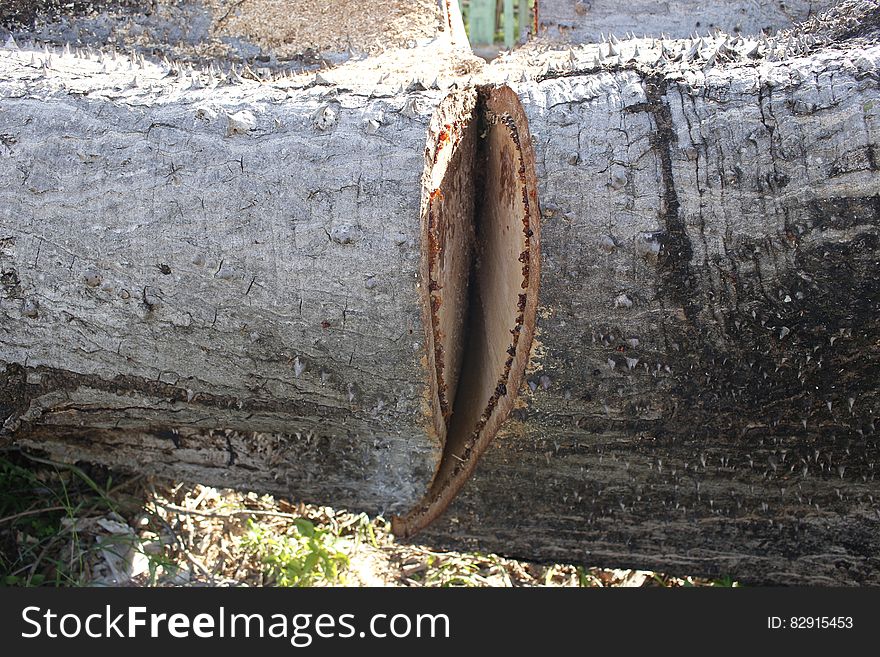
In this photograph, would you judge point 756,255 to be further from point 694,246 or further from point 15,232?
point 15,232

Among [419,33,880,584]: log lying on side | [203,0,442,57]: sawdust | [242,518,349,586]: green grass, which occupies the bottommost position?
[242,518,349,586]: green grass

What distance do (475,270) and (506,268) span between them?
16cm

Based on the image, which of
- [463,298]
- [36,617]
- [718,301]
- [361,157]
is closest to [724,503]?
[718,301]

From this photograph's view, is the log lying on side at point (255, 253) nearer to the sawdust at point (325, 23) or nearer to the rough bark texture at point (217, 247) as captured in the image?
the rough bark texture at point (217, 247)

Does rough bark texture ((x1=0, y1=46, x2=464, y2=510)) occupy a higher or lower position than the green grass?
higher

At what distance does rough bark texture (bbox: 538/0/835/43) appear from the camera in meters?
2.16

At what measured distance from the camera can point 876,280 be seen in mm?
1304

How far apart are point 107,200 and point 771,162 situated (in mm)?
1076

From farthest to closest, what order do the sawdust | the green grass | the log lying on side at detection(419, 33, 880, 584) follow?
the green grass < the sawdust < the log lying on side at detection(419, 33, 880, 584)

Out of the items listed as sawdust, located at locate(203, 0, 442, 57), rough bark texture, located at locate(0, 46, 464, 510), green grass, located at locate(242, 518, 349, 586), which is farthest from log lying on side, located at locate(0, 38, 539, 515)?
green grass, located at locate(242, 518, 349, 586)

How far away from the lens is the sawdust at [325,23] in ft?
6.83

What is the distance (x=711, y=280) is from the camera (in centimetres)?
133

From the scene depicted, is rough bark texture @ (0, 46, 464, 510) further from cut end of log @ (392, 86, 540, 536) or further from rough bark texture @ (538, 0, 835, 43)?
rough bark texture @ (538, 0, 835, 43)

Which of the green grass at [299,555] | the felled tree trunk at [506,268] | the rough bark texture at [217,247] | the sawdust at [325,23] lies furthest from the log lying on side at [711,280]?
the green grass at [299,555]
